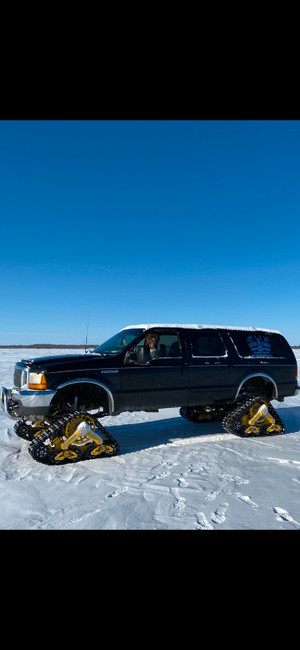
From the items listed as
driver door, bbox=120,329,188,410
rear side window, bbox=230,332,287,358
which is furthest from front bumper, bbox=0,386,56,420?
rear side window, bbox=230,332,287,358

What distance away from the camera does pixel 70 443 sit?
17.0ft

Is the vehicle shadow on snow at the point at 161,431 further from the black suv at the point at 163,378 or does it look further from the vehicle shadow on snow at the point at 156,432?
the black suv at the point at 163,378

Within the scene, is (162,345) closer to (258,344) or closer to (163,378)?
(163,378)

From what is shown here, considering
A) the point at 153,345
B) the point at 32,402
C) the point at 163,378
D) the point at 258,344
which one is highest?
the point at 258,344

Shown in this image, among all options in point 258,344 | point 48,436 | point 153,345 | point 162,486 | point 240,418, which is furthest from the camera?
point 258,344

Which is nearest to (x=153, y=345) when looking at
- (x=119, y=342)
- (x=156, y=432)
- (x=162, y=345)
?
(x=162, y=345)

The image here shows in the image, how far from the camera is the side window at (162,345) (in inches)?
241

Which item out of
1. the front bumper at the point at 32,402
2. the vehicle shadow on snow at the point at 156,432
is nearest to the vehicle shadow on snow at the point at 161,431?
the vehicle shadow on snow at the point at 156,432

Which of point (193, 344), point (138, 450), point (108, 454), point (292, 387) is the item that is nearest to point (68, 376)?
point (108, 454)

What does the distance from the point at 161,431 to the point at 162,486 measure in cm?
299

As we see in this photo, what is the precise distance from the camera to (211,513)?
11.3 ft

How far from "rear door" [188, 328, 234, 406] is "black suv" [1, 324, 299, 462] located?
2 cm
